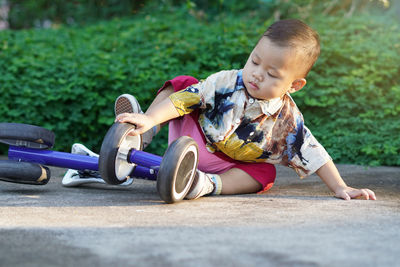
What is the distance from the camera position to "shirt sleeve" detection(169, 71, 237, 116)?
8.11ft

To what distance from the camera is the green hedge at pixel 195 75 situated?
13.4 ft

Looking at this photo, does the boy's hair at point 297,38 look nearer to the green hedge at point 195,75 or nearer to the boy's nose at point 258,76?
the boy's nose at point 258,76

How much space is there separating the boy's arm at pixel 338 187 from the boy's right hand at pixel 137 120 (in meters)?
0.85

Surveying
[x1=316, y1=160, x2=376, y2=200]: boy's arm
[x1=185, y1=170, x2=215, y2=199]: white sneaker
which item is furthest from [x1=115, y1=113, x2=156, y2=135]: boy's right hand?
[x1=316, y1=160, x2=376, y2=200]: boy's arm

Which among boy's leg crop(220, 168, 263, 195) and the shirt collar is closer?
the shirt collar

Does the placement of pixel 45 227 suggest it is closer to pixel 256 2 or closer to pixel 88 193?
pixel 88 193

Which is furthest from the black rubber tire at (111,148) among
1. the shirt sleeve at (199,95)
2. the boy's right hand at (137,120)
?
the shirt sleeve at (199,95)

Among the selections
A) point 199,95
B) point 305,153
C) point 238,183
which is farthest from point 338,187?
point 199,95

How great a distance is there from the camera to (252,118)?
252cm

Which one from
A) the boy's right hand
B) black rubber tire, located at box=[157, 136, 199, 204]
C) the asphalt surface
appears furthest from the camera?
the boy's right hand

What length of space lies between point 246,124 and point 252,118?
41 mm

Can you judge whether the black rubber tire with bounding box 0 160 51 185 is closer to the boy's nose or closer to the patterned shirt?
the patterned shirt

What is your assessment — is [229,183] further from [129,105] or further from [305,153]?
[129,105]

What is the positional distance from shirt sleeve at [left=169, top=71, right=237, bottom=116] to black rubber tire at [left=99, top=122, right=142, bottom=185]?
339 mm
